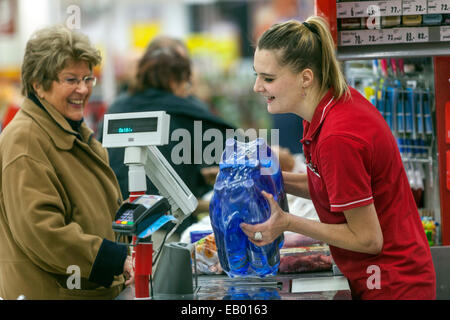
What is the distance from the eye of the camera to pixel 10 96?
333 inches

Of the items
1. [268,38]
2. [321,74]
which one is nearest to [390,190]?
[321,74]

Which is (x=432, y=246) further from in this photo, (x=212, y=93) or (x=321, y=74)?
(x=212, y=93)

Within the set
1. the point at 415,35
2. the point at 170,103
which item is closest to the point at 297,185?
the point at 415,35

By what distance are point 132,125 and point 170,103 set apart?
69.7 inches

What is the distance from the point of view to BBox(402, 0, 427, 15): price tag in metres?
2.84

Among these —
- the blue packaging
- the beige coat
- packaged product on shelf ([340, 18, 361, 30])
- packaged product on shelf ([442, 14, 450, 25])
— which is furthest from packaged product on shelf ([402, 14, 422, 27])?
the beige coat

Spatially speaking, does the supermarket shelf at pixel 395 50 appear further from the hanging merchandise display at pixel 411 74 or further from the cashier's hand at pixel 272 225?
the cashier's hand at pixel 272 225

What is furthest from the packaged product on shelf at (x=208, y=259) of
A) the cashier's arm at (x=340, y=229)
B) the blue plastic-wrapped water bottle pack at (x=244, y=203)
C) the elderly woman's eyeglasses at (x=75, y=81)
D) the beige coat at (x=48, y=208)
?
the elderly woman's eyeglasses at (x=75, y=81)

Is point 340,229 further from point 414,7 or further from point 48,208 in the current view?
point 414,7

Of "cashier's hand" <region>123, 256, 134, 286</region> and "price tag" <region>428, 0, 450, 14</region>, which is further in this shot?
"price tag" <region>428, 0, 450, 14</region>

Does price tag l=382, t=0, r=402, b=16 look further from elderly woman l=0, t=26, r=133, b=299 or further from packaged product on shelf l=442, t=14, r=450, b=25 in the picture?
elderly woman l=0, t=26, r=133, b=299

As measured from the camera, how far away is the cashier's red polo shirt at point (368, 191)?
197 cm
